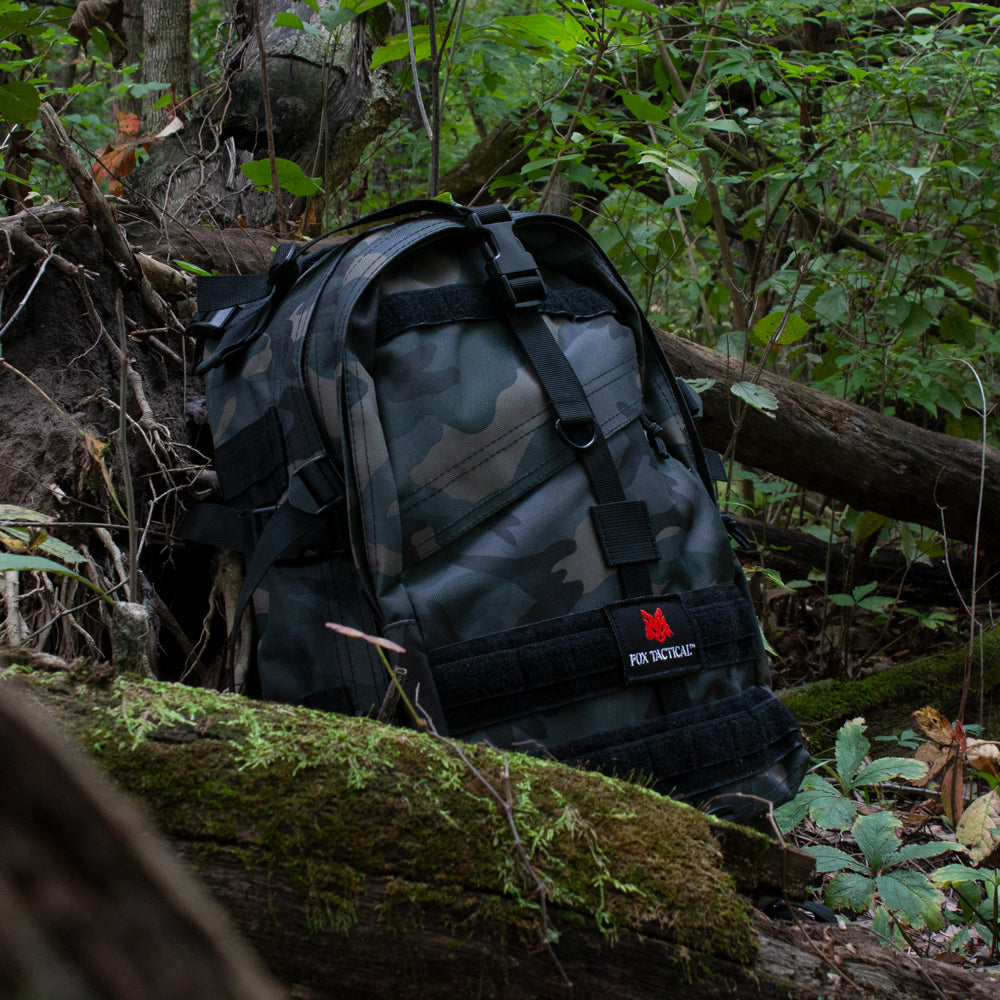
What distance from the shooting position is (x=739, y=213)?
15.0 ft

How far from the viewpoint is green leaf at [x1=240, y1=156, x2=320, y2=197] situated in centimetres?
254

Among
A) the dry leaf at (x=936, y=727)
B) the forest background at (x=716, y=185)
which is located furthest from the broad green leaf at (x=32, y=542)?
the dry leaf at (x=936, y=727)

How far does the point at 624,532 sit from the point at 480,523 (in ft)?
0.96

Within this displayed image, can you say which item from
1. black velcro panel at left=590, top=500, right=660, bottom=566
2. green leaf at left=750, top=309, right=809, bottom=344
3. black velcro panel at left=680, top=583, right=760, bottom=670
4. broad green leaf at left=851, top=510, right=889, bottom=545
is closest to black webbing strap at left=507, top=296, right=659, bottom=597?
black velcro panel at left=590, top=500, right=660, bottom=566

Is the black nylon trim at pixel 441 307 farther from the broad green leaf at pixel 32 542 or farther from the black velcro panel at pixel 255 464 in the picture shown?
the broad green leaf at pixel 32 542

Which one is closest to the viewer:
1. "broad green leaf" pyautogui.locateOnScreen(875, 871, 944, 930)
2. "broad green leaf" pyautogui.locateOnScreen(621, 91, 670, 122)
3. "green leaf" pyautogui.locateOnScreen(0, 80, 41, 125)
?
"broad green leaf" pyautogui.locateOnScreen(875, 871, 944, 930)

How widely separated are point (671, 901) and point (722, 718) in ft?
2.52

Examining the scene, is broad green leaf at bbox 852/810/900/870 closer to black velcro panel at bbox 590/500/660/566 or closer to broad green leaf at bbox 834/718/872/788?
broad green leaf at bbox 834/718/872/788

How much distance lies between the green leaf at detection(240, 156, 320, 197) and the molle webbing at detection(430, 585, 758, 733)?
1669 mm

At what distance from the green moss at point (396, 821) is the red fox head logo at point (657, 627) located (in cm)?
64

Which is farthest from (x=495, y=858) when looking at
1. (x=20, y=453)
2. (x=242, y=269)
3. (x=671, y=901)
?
(x=242, y=269)

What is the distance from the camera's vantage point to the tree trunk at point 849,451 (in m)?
2.88

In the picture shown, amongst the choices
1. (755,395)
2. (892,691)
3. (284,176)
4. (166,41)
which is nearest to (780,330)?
(755,395)

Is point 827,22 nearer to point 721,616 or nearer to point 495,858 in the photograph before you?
point 721,616
